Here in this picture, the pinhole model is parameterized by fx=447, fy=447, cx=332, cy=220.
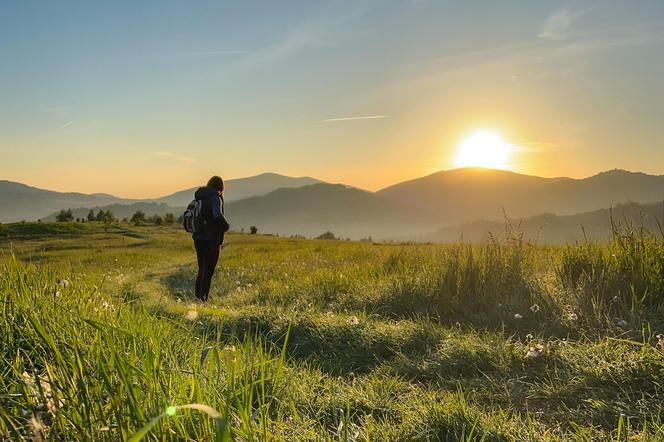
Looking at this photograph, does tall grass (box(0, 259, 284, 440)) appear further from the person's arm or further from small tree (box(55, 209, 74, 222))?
small tree (box(55, 209, 74, 222))

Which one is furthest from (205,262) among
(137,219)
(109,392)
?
(137,219)

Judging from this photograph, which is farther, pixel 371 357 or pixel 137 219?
pixel 137 219

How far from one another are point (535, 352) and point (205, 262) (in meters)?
7.99

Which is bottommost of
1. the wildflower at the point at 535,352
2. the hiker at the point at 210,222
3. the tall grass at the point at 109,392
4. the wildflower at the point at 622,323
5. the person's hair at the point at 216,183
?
the wildflower at the point at 535,352

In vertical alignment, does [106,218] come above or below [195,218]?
above

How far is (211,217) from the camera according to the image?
411 inches

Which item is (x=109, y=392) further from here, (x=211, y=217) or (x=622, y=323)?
(x=211, y=217)

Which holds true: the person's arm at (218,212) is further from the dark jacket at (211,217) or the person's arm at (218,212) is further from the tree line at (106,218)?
the tree line at (106,218)

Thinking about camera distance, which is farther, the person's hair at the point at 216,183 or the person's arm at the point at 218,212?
the person's hair at the point at 216,183

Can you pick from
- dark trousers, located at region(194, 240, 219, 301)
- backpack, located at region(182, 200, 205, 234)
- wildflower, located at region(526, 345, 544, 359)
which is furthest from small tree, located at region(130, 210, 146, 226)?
wildflower, located at region(526, 345, 544, 359)

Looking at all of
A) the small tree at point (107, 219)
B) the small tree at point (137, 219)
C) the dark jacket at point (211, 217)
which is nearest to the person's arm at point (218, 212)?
the dark jacket at point (211, 217)

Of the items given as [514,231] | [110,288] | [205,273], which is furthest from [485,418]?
[110,288]

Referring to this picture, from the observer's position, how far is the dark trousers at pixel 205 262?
10531mm

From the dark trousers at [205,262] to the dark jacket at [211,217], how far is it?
0.17 m
